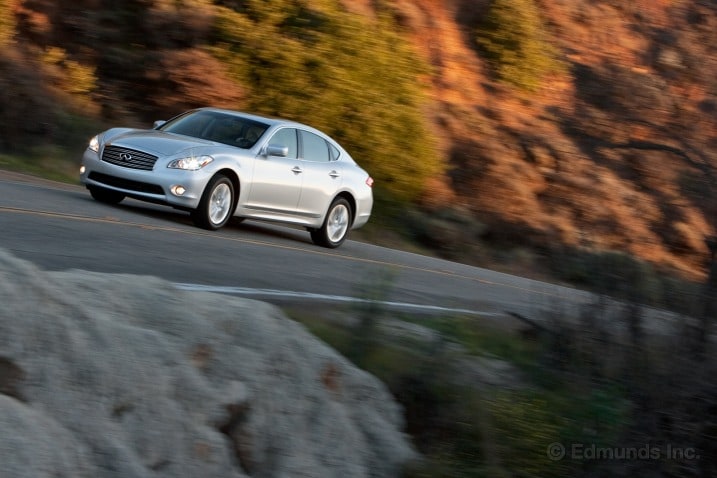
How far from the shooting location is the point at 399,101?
80.5 ft

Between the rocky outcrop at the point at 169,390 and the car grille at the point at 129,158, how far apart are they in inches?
260

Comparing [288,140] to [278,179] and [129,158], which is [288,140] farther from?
[129,158]

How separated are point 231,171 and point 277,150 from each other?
0.68 m

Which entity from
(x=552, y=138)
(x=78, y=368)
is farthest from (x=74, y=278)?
(x=552, y=138)

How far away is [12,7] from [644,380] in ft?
58.9

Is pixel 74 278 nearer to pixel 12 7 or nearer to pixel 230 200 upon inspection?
pixel 230 200

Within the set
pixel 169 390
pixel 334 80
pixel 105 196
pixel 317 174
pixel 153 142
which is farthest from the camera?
pixel 334 80

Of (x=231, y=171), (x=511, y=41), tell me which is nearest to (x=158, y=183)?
(x=231, y=171)

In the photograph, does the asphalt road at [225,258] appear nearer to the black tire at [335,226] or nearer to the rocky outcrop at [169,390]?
the black tire at [335,226]

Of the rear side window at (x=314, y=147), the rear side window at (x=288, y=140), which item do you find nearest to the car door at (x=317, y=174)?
the rear side window at (x=314, y=147)

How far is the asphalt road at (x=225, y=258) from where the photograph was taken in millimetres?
9633

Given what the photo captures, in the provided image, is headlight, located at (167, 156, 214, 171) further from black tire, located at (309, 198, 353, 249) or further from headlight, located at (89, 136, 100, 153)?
black tire, located at (309, 198, 353, 249)

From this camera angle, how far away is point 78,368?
17.4ft

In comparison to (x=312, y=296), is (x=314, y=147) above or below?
above
